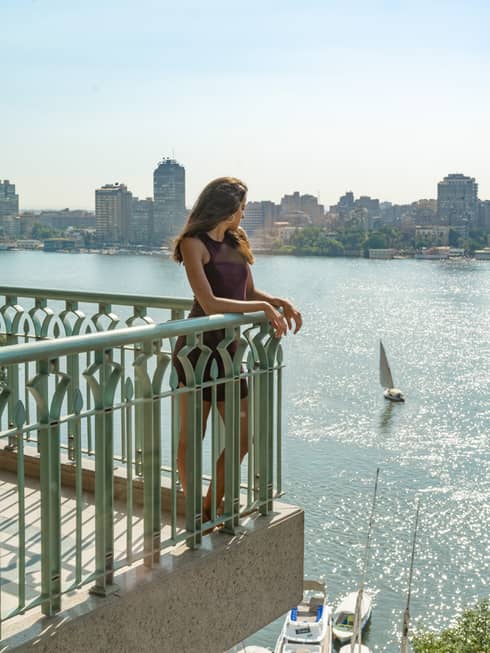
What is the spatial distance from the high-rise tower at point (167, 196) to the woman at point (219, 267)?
88.7m

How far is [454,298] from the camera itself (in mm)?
86750

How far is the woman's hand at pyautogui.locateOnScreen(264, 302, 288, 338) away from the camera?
341 centimetres

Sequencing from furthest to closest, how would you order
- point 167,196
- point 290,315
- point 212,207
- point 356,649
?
point 167,196 → point 356,649 → point 290,315 → point 212,207

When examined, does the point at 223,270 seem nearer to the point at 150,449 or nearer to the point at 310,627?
the point at 150,449

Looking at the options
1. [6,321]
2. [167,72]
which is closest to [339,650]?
[6,321]

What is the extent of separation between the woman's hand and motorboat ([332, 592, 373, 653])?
22.3 meters

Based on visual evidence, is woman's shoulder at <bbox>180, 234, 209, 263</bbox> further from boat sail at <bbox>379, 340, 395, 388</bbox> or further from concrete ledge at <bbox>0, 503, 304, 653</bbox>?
boat sail at <bbox>379, 340, 395, 388</bbox>

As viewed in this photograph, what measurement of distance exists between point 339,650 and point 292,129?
10841 cm

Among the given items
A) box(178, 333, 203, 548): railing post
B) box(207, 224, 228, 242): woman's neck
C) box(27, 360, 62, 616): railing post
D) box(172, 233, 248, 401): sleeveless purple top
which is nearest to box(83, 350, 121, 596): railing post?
box(27, 360, 62, 616): railing post

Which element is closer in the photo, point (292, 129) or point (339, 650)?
point (339, 650)

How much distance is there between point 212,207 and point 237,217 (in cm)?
14

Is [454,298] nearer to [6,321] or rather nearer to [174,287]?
[174,287]

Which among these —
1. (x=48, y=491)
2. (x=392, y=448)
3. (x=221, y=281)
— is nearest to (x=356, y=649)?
(x=392, y=448)

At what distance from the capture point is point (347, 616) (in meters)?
24.4
